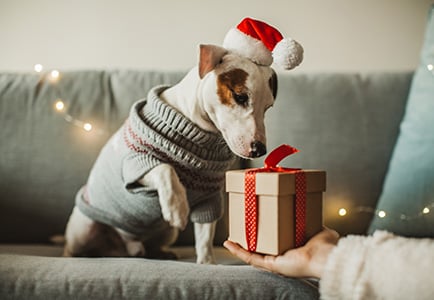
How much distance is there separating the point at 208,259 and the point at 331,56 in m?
1.00

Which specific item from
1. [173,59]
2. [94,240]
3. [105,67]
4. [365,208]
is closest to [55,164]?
[94,240]

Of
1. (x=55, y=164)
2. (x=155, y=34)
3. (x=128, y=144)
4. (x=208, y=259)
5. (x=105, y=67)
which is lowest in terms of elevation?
(x=208, y=259)

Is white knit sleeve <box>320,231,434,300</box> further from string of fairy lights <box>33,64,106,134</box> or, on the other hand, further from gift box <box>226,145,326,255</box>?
string of fairy lights <box>33,64,106,134</box>

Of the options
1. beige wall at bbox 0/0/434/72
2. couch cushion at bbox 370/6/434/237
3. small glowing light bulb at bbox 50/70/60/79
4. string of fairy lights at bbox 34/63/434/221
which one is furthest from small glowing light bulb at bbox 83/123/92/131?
couch cushion at bbox 370/6/434/237

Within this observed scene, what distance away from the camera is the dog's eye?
1.09 metres

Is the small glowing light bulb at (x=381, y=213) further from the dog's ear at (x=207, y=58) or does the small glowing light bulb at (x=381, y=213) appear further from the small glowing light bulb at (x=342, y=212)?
the dog's ear at (x=207, y=58)

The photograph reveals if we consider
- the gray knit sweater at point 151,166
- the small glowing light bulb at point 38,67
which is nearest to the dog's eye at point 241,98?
the gray knit sweater at point 151,166

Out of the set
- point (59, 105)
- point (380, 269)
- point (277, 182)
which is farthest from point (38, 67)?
point (380, 269)

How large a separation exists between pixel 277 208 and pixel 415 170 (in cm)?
68

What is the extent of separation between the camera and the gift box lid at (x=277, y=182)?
2.93ft

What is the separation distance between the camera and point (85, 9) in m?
1.89

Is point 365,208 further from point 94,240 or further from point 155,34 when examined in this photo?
point 155,34

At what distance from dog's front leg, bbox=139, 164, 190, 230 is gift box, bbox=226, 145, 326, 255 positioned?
Result: 0.15 m

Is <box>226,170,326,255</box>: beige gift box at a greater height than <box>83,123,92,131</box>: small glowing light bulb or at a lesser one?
lesser
